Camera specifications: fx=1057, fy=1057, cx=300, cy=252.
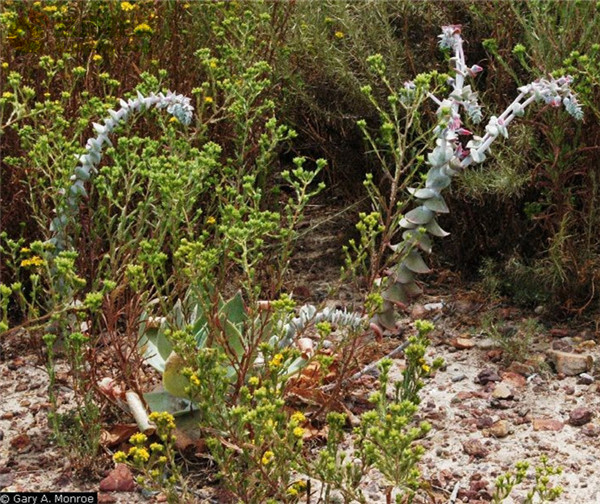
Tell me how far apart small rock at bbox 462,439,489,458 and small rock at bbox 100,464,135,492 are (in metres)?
1.13

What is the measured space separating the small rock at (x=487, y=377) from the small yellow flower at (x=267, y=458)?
4.50 feet

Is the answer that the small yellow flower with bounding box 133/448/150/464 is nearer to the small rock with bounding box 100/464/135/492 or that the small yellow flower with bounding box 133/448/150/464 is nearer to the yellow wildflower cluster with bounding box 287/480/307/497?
the yellow wildflower cluster with bounding box 287/480/307/497

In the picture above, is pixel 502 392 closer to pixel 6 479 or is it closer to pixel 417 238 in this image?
pixel 417 238

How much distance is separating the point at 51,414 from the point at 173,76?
6.95ft

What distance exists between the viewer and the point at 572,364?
409 centimetres

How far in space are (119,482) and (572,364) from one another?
5.93 feet

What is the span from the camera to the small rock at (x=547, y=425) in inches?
147

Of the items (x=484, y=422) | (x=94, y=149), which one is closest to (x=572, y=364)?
(x=484, y=422)

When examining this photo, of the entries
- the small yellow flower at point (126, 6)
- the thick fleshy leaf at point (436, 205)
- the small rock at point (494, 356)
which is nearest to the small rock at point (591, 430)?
the small rock at point (494, 356)

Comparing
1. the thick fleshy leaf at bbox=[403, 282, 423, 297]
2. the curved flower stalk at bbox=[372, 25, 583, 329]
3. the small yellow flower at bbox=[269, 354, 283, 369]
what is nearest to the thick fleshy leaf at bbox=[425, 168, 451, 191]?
the curved flower stalk at bbox=[372, 25, 583, 329]

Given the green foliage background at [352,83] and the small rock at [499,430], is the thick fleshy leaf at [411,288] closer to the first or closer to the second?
the small rock at [499,430]

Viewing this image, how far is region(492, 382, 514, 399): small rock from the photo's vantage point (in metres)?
3.92

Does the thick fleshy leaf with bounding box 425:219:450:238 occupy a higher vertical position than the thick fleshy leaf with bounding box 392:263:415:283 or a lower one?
higher

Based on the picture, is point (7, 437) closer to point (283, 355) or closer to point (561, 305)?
point (283, 355)
